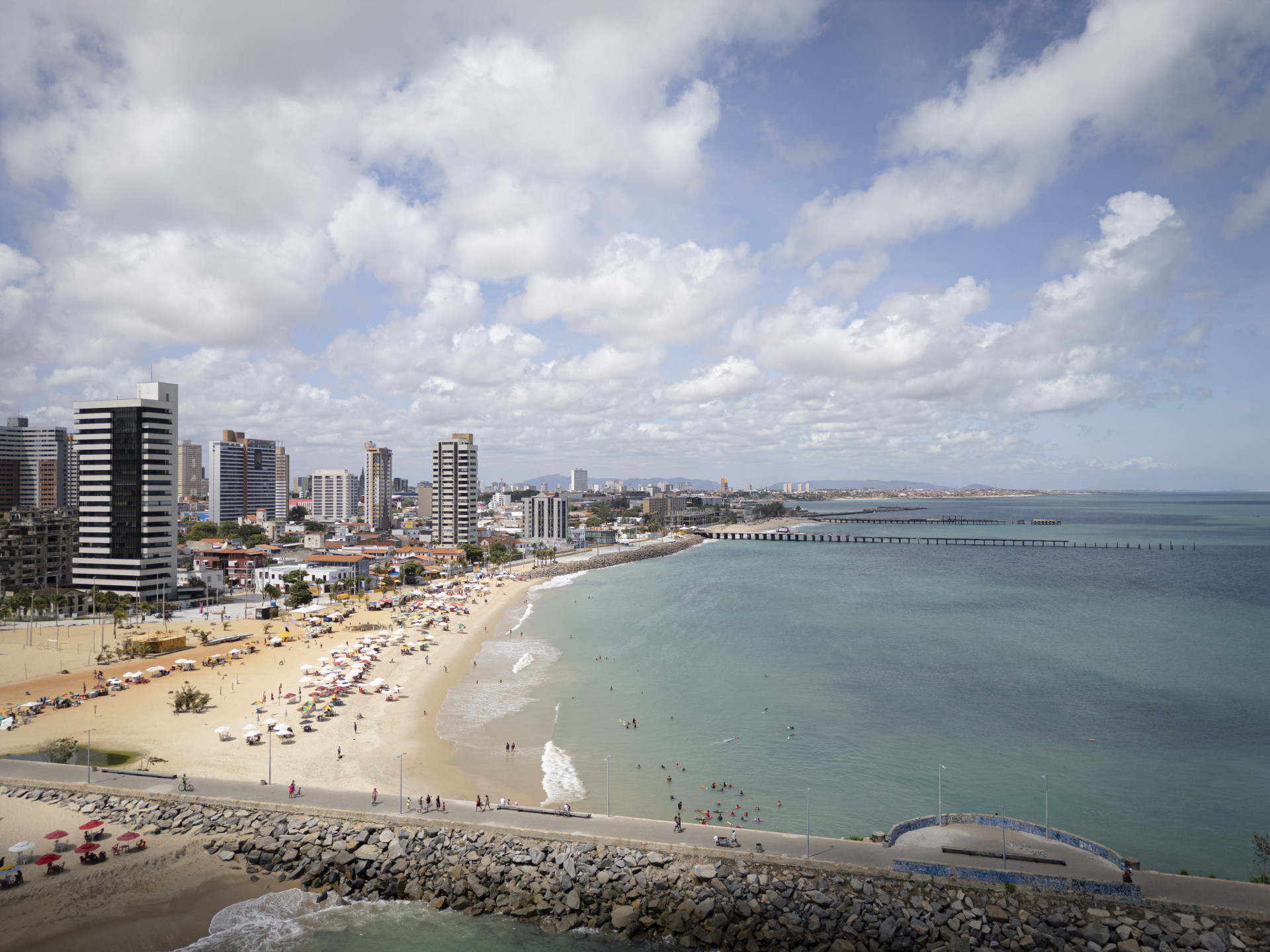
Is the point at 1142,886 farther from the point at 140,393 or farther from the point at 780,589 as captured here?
the point at 140,393

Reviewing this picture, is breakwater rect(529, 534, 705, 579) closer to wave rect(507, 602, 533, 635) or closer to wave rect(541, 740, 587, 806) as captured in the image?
wave rect(507, 602, 533, 635)

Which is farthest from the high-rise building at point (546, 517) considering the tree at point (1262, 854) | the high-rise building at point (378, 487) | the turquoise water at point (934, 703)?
the tree at point (1262, 854)

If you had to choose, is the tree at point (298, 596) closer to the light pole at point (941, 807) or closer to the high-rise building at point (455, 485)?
the high-rise building at point (455, 485)

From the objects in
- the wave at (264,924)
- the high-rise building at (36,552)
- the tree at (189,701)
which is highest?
the high-rise building at (36,552)

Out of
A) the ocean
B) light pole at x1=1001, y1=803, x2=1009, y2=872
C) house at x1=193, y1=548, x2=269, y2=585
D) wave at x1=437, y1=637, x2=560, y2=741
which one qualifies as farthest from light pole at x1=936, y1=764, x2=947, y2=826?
house at x1=193, y1=548, x2=269, y2=585

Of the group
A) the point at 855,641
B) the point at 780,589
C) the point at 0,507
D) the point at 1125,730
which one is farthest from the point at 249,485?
the point at 1125,730

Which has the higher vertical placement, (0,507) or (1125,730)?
(0,507)
